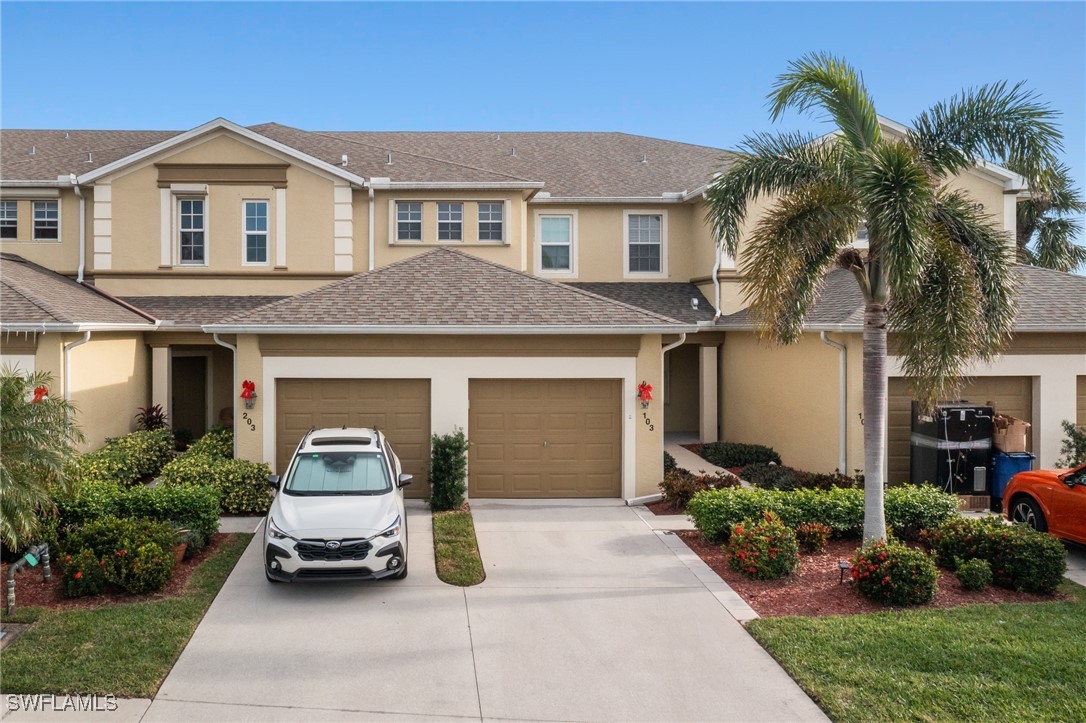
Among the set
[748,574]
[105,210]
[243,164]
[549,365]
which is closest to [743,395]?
[549,365]

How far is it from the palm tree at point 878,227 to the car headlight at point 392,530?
18.0 feet

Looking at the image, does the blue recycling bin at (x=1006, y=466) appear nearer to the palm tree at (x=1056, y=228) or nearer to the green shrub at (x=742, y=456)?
the green shrub at (x=742, y=456)

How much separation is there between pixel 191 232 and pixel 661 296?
1185cm

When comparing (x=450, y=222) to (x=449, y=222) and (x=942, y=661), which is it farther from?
(x=942, y=661)

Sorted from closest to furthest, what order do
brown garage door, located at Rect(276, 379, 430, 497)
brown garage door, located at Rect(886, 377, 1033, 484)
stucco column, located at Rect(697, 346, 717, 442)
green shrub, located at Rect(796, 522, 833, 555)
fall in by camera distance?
green shrub, located at Rect(796, 522, 833, 555) → brown garage door, located at Rect(276, 379, 430, 497) → brown garage door, located at Rect(886, 377, 1033, 484) → stucco column, located at Rect(697, 346, 717, 442)

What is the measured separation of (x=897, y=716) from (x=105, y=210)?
19.6 metres

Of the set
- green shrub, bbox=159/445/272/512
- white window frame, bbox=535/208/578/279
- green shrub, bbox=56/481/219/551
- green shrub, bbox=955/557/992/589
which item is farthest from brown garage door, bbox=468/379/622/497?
white window frame, bbox=535/208/578/279

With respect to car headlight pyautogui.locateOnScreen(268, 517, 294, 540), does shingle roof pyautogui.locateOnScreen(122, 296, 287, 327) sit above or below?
above

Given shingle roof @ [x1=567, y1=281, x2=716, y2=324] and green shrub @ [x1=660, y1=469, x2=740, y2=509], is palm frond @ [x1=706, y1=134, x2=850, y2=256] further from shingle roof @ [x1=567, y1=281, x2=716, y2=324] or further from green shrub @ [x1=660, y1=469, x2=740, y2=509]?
shingle roof @ [x1=567, y1=281, x2=716, y2=324]

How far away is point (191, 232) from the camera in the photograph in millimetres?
19656

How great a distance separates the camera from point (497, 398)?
14664 mm

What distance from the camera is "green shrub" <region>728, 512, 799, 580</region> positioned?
10000 millimetres

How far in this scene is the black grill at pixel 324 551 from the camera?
926 cm

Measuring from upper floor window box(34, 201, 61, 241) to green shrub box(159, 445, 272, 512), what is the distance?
9.97 metres
